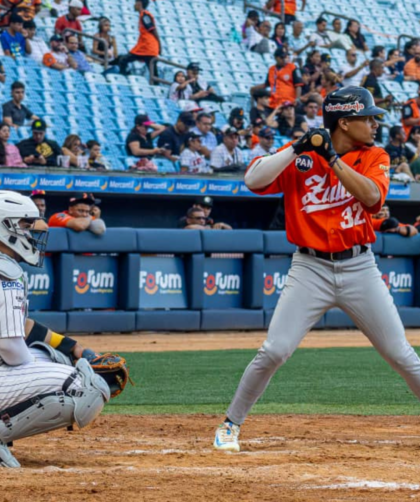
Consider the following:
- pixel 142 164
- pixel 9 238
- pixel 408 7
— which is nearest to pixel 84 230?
pixel 142 164

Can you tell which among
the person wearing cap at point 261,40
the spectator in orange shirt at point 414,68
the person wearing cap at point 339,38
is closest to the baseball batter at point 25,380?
the person wearing cap at point 261,40

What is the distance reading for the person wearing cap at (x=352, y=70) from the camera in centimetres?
2033

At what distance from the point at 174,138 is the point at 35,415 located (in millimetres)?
11228

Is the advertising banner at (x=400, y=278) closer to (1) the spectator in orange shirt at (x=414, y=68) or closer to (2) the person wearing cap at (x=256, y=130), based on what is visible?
(2) the person wearing cap at (x=256, y=130)

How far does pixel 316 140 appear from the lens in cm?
482

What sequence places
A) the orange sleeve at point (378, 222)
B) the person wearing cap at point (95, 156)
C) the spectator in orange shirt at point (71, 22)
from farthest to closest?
the spectator in orange shirt at point (71, 22)
the person wearing cap at point (95, 156)
the orange sleeve at point (378, 222)

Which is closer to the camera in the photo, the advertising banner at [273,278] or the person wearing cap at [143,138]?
the advertising banner at [273,278]

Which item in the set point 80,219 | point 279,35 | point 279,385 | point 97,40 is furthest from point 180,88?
point 279,385

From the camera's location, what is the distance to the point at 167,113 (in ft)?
55.6

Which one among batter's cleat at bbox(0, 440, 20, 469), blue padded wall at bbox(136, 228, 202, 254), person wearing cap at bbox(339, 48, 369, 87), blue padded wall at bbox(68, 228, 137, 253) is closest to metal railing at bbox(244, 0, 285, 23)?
person wearing cap at bbox(339, 48, 369, 87)

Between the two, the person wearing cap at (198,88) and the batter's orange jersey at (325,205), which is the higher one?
the batter's orange jersey at (325,205)

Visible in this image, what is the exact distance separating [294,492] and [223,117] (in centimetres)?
1409

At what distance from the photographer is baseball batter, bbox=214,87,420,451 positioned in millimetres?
5070

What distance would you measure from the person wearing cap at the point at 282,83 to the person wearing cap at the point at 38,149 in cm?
526
